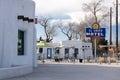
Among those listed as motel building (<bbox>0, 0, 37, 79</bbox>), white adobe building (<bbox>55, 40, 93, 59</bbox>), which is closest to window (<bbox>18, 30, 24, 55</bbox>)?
motel building (<bbox>0, 0, 37, 79</bbox>)

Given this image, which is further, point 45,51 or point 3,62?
point 45,51

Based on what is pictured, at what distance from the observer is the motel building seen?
922 inches

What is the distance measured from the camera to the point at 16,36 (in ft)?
82.1

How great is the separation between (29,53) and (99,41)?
55.2m

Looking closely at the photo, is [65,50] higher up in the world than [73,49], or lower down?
lower down

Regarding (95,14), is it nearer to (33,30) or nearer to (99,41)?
(99,41)

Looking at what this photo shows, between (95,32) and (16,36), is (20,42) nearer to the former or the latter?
(16,36)

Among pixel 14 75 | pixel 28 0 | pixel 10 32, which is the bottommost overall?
pixel 14 75

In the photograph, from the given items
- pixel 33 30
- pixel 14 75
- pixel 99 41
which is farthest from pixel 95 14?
pixel 14 75

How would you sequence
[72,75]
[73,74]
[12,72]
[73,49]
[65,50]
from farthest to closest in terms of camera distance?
1. [65,50]
2. [73,49]
3. [73,74]
4. [72,75]
5. [12,72]

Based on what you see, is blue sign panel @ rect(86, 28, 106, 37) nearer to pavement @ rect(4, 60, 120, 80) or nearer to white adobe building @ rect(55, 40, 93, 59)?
pavement @ rect(4, 60, 120, 80)

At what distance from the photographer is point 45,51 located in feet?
211

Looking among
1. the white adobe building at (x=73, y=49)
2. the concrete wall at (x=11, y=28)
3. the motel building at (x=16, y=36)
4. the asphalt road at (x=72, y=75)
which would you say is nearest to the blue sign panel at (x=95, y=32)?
the motel building at (x=16, y=36)

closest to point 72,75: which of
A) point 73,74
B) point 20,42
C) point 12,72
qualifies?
point 73,74
